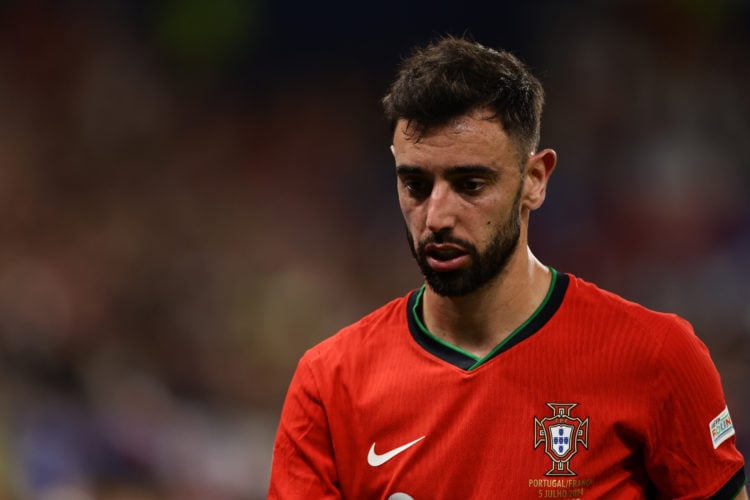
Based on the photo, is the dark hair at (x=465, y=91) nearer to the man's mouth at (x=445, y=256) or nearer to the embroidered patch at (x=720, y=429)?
the man's mouth at (x=445, y=256)

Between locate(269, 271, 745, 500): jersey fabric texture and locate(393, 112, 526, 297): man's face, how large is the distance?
22 cm

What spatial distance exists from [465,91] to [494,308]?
540 mm

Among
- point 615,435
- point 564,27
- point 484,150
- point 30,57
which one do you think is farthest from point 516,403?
point 30,57

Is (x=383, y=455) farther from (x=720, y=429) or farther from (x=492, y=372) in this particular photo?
(x=720, y=429)

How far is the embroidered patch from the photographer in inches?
95.0

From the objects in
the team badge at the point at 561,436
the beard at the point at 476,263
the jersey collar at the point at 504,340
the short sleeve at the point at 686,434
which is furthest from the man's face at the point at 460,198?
the short sleeve at the point at 686,434

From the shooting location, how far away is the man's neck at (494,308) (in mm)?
2584

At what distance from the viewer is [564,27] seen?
6.74 metres

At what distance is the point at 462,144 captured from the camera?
2.42m

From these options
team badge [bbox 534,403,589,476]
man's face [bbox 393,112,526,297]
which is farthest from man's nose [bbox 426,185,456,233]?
team badge [bbox 534,403,589,476]

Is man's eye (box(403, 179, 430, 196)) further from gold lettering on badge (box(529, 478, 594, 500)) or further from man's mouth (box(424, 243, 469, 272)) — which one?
gold lettering on badge (box(529, 478, 594, 500))

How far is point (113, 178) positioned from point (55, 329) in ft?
3.57

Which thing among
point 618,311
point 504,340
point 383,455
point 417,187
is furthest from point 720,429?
point 417,187

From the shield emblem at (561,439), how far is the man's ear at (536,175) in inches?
21.1
